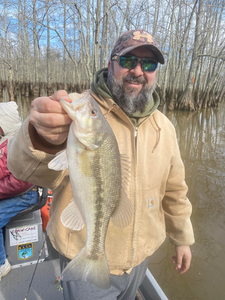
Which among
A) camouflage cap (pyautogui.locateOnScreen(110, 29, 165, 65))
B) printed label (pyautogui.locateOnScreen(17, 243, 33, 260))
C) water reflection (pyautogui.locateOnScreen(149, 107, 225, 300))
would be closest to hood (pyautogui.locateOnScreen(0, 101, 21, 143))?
printed label (pyautogui.locateOnScreen(17, 243, 33, 260))

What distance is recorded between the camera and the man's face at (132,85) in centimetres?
179

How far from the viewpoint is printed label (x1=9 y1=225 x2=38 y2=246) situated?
103 inches

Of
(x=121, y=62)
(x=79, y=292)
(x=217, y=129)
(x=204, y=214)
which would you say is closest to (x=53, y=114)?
(x=121, y=62)

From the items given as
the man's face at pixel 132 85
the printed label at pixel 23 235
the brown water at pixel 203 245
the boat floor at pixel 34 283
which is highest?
the man's face at pixel 132 85

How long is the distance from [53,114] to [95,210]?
2.03ft

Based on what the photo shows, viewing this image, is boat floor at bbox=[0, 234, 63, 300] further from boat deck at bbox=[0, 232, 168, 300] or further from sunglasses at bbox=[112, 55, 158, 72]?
sunglasses at bbox=[112, 55, 158, 72]

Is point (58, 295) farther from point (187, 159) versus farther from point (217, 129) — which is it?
point (217, 129)

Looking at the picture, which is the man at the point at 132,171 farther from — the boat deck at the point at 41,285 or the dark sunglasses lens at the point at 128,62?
the boat deck at the point at 41,285

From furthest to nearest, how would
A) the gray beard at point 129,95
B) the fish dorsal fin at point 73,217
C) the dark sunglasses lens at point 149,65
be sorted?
the dark sunglasses lens at point 149,65, the gray beard at point 129,95, the fish dorsal fin at point 73,217

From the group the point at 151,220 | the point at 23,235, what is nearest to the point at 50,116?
the point at 151,220

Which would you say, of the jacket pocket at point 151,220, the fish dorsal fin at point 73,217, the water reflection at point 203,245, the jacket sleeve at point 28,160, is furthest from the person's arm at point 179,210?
the water reflection at point 203,245

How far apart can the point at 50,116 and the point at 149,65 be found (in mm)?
1266

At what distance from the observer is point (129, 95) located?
5.95 ft

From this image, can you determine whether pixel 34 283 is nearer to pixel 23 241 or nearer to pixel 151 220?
pixel 23 241
